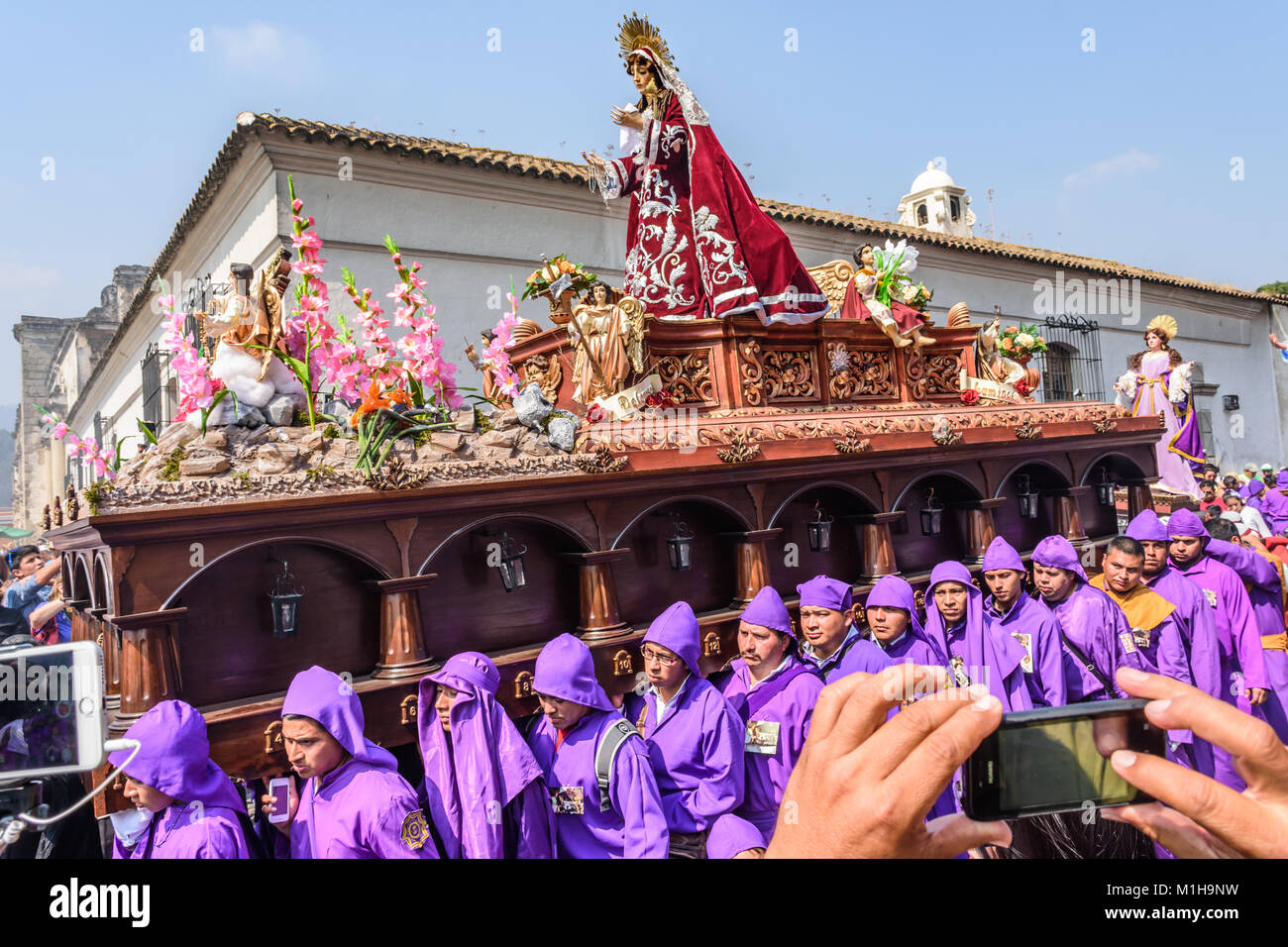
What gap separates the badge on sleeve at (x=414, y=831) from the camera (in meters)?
2.92

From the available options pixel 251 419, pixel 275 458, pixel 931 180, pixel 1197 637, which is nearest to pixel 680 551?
pixel 275 458

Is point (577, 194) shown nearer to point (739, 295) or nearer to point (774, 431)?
point (739, 295)

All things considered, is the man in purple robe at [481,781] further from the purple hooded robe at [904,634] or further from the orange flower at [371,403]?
the purple hooded robe at [904,634]

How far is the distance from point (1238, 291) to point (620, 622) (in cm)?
2877

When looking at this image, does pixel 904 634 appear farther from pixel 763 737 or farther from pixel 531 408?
pixel 531 408

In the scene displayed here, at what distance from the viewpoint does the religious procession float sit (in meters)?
4.18

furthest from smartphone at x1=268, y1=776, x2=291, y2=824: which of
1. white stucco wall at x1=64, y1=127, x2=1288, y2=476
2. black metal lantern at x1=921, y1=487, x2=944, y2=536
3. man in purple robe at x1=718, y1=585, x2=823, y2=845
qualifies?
white stucco wall at x1=64, y1=127, x2=1288, y2=476

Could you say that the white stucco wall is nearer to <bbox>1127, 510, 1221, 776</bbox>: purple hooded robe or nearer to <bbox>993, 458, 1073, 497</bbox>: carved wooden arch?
<bbox>993, 458, 1073, 497</bbox>: carved wooden arch

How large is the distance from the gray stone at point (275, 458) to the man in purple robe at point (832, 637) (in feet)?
9.41

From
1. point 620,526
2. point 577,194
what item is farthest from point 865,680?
point 577,194

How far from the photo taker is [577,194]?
14164mm

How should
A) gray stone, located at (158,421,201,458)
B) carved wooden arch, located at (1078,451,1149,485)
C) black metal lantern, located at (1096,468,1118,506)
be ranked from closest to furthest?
gray stone, located at (158,421,201,458) < carved wooden arch, located at (1078,451,1149,485) < black metal lantern, located at (1096,468,1118,506)

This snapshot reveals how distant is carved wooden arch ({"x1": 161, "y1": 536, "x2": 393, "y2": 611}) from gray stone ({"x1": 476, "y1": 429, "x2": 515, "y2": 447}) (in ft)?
3.07

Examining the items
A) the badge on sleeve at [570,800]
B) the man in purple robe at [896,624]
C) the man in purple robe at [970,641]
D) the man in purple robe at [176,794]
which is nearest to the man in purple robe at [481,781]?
the badge on sleeve at [570,800]
